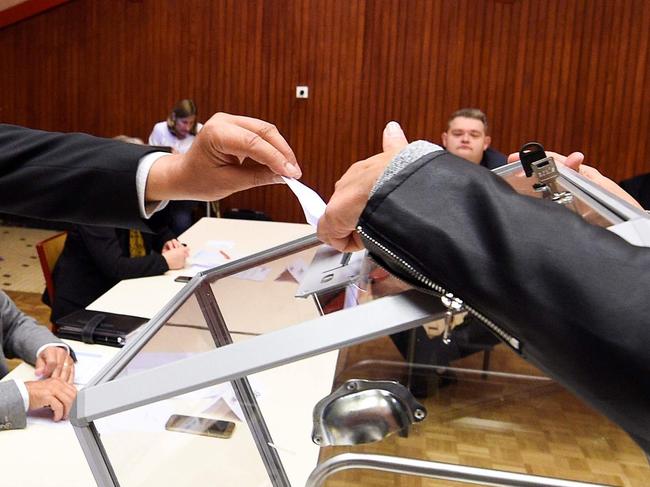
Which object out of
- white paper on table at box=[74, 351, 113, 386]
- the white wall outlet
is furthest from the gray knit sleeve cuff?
the white wall outlet

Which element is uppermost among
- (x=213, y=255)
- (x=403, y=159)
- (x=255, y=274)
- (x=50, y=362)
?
(x=403, y=159)

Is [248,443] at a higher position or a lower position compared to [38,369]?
higher

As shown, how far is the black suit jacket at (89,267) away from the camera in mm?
2879

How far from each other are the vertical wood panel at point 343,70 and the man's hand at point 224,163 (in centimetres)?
554

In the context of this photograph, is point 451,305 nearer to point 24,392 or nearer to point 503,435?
point 503,435

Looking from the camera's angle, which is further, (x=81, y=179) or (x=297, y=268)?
(x=81, y=179)

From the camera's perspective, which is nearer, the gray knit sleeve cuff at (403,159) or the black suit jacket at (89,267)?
the gray knit sleeve cuff at (403,159)

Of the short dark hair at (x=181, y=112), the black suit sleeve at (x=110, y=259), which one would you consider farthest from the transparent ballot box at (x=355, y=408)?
the short dark hair at (x=181, y=112)

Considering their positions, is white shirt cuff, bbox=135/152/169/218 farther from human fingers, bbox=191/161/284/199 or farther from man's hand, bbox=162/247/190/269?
man's hand, bbox=162/247/190/269

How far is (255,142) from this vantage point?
889mm

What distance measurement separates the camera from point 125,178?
113 centimetres

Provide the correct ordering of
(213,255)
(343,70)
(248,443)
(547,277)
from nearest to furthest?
(547,277) → (248,443) → (213,255) → (343,70)

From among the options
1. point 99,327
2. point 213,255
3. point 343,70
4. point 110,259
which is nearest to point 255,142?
point 99,327

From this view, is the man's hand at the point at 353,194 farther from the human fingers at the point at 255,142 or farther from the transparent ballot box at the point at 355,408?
the human fingers at the point at 255,142
